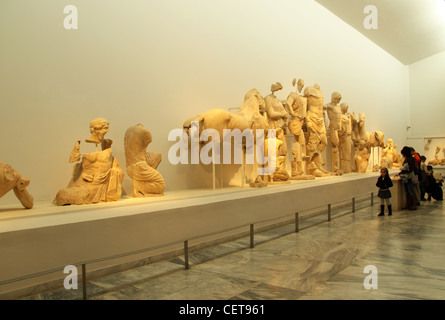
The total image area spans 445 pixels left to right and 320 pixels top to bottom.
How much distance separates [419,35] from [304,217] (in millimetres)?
12868

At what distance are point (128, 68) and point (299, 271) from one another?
4.27m

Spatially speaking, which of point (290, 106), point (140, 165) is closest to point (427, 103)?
point (290, 106)

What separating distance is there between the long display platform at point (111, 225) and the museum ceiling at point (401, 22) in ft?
28.7

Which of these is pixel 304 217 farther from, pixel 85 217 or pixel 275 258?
pixel 85 217

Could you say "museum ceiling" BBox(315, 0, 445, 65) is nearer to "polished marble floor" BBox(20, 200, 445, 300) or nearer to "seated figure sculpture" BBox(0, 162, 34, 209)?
"polished marble floor" BBox(20, 200, 445, 300)

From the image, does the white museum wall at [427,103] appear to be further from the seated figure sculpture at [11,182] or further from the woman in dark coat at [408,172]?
the seated figure sculpture at [11,182]

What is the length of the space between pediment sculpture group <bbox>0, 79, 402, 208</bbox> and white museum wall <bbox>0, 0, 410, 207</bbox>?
60 centimetres

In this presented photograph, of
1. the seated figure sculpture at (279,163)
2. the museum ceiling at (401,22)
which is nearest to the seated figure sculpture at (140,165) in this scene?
the seated figure sculpture at (279,163)

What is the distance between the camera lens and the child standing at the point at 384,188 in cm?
780

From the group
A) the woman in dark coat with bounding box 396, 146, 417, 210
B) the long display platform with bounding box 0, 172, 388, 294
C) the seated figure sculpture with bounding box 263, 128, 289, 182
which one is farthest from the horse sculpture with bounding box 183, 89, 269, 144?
the woman in dark coat with bounding box 396, 146, 417, 210

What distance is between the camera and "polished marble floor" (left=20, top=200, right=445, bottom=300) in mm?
3658

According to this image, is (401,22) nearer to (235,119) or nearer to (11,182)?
(235,119)

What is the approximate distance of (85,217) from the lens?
4172 mm
